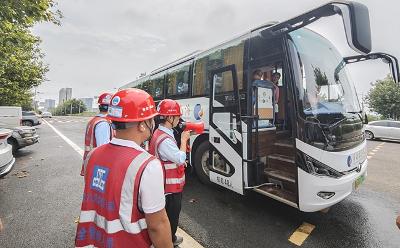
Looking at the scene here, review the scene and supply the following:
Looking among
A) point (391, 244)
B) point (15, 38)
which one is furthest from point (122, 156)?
point (15, 38)

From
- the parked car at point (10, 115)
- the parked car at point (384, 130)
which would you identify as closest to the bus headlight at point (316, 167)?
the parked car at point (10, 115)

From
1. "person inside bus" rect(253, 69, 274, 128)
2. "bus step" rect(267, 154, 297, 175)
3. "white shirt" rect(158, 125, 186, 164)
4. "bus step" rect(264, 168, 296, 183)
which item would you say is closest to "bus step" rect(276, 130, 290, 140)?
"person inside bus" rect(253, 69, 274, 128)

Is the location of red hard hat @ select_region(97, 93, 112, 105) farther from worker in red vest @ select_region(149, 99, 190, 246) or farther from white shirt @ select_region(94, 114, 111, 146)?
worker in red vest @ select_region(149, 99, 190, 246)

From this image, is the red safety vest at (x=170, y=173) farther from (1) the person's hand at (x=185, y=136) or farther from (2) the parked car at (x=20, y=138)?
(2) the parked car at (x=20, y=138)

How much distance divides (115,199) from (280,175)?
10.5 ft

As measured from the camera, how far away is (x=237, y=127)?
13.8 feet

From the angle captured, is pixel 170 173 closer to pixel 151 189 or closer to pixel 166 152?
pixel 166 152

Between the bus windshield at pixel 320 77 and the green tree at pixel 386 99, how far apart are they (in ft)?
111

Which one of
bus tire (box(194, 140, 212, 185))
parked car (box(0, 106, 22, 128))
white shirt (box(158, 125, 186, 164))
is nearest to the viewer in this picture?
white shirt (box(158, 125, 186, 164))

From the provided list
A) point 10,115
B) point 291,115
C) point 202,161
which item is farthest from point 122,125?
point 10,115

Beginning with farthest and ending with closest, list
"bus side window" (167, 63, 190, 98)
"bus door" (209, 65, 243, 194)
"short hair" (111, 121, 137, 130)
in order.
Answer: "bus side window" (167, 63, 190, 98) < "bus door" (209, 65, 243, 194) < "short hair" (111, 121, 137, 130)

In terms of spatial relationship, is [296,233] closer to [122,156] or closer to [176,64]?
[122,156]

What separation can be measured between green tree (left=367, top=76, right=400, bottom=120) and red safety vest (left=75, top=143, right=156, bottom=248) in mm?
38217

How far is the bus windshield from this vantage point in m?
3.56
